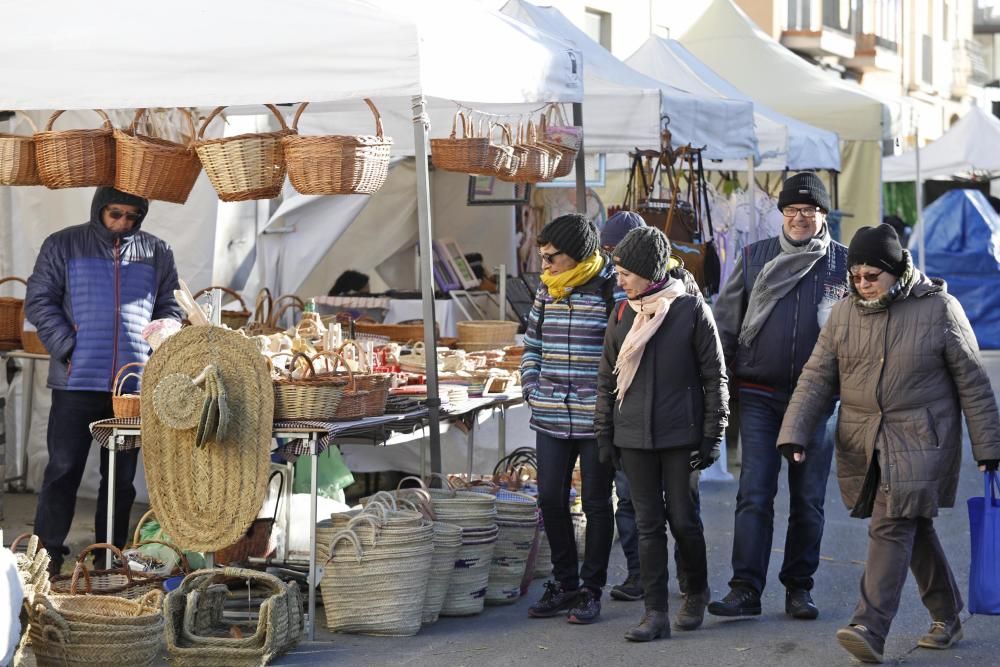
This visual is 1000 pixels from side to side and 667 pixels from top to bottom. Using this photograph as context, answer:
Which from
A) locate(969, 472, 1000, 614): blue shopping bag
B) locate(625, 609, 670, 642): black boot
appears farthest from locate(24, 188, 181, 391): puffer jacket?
locate(969, 472, 1000, 614): blue shopping bag

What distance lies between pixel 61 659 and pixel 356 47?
2.72 metres

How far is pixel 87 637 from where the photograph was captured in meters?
5.41

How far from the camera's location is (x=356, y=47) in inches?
253

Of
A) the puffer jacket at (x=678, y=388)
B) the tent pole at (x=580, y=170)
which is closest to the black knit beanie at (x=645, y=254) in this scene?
the puffer jacket at (x=678, y=388)

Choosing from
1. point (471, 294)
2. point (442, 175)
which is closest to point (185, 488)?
point (471, 294)

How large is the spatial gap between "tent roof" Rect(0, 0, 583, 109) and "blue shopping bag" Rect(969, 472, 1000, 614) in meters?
2.78

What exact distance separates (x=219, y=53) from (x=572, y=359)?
77.9 inches

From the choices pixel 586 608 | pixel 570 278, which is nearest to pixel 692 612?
pixel 586 608

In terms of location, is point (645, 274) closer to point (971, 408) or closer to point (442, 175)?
point (971, 408)

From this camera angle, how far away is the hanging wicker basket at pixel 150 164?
6887 millimetres

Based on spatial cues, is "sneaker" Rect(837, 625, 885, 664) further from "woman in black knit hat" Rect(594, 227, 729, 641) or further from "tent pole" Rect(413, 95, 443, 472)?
"tent pole" Rect(413, 95, 443, 472)

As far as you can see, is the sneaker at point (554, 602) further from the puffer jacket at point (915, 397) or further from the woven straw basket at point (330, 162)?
the woven straw basket at point (330, 162)

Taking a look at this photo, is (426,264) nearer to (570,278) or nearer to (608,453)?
(570,278)

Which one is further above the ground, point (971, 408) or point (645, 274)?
point (645, 274)
